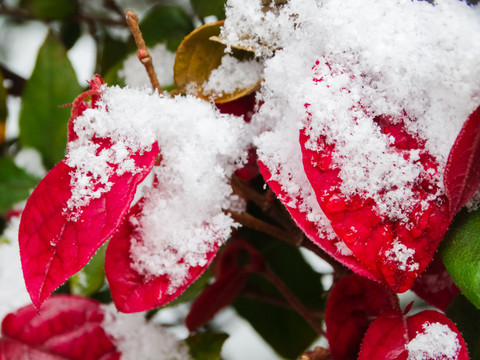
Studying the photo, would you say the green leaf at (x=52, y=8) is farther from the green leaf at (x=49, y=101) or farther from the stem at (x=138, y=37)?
the stem at (x=138, y=37)

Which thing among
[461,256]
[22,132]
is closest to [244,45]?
[461,256]

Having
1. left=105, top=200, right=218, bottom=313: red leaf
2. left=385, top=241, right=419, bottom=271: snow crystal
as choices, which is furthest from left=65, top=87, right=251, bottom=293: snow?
left=385, top=241, right=419, bottom=271: snow crystal

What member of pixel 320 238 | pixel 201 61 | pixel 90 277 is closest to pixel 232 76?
pixel 201 61

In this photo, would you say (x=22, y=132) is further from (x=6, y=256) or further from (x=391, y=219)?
(x=391, y=219)

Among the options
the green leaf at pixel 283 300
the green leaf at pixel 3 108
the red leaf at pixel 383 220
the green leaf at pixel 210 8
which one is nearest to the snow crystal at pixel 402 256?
the red leaf at pixel 383 220

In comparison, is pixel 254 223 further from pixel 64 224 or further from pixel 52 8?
pixel 52 8

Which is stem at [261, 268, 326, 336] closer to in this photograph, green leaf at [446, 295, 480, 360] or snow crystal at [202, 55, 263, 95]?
green leaf at [446, 295, 480, 360]
